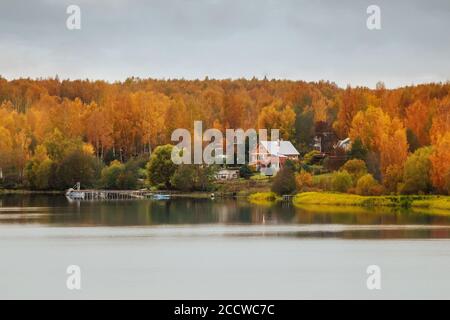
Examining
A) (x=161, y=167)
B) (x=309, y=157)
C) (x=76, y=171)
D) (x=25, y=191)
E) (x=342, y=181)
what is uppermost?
(x=309, y=157)

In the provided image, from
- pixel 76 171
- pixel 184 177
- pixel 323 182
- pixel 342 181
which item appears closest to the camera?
pixel 342 181

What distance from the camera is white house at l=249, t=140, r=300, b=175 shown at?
298 ft

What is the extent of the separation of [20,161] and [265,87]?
7142 centimetres

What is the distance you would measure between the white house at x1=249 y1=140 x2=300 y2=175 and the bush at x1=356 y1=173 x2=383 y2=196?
19914 millimetres

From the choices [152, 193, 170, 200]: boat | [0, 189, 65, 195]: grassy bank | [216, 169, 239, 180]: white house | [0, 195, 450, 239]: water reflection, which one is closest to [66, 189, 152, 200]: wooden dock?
[152, 193, 170, 200]: boat

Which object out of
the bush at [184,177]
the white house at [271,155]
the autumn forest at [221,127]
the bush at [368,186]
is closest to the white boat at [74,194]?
the autumn forest at [221,127]

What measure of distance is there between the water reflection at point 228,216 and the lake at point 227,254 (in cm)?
10

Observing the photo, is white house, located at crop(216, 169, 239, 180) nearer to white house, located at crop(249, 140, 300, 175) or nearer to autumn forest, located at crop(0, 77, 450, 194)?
white house, located at crop(249, 140, 300, 175)

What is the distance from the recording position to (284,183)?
76688 mm

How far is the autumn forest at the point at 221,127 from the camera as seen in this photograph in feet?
228

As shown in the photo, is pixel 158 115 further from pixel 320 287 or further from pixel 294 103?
pixel 320 287

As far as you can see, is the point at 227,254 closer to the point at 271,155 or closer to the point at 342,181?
the point at 342,181

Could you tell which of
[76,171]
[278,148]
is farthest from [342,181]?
[76,171]

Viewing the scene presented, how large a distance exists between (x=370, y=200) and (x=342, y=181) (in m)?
4.88
